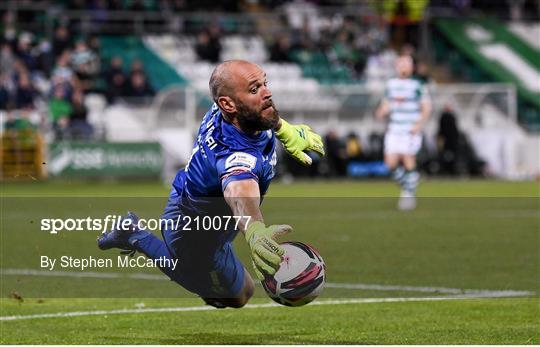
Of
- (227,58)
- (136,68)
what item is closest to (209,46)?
(227,58)

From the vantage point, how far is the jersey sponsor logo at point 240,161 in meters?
6.86

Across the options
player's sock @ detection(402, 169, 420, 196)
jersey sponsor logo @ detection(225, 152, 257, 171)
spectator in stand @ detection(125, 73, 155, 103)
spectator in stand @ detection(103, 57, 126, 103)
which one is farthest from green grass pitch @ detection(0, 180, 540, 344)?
spectator in stand @ detection(125, 73, 155, 103)

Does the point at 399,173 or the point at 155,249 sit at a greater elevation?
the point at 155,249

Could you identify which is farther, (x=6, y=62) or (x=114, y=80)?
(x=114, y=80)

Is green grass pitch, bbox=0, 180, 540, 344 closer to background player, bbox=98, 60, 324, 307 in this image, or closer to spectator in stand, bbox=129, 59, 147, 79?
background player, bbox=98, 60, 324, 307

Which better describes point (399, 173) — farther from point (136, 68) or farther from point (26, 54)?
point (26, 54)

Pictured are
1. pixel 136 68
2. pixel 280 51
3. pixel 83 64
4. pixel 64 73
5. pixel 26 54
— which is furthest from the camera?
pixel 280 51

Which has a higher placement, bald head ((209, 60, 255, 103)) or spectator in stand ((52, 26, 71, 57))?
bald head ((209, 60, 255, 103))

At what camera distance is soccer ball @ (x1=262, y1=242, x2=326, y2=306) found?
676 cm

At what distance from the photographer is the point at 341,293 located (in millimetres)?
10898

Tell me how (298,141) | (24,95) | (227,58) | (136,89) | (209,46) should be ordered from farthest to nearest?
(227,58), (209,46), (136,89), (24,95), (298,141)

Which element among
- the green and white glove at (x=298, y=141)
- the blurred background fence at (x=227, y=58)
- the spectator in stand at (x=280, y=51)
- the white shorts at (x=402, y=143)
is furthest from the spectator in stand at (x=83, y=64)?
the green and white glove at (x=298, y=141)

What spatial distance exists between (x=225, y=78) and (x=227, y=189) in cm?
66

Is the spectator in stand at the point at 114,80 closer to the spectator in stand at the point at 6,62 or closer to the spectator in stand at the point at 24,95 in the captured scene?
the spectator in stand at the point at 24,95
